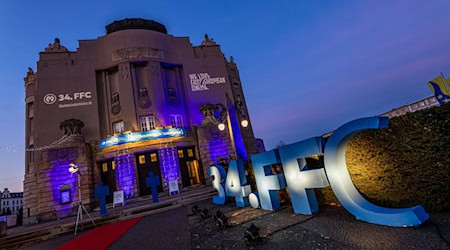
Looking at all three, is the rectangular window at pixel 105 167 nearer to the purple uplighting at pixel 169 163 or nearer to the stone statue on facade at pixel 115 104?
the purple uplighting at pixel 169 163

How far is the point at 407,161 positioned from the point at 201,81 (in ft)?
78.6

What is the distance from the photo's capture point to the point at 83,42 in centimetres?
2428

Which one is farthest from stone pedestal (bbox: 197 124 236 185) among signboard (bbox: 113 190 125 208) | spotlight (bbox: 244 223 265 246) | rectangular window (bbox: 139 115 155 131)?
spotlight (bbox: 244 223 265 246)

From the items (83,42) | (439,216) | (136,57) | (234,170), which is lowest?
(439,216)

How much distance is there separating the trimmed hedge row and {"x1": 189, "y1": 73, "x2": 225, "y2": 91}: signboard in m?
22.6

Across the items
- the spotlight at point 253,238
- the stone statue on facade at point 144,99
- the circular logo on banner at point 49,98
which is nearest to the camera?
the spotlight at point 253,238

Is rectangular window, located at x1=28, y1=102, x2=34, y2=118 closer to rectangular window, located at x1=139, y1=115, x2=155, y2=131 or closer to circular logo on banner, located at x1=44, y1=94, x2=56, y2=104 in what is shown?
circular logo on banner, located at x1=44, y1=94, x2=56, y2=104

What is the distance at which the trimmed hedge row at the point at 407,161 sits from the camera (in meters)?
3.38

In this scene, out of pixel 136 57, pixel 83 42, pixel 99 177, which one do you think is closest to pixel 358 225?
pixel 99 177

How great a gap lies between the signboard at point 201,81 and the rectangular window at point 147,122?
6381 mm

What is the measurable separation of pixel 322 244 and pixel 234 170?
4.27m

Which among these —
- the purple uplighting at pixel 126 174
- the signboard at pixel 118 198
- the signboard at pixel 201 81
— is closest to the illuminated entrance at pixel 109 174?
the purple uplighting at pixel 126 174

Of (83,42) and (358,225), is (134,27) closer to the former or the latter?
(83,42)

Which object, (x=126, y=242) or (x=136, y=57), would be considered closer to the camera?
(x=126, y=242)
